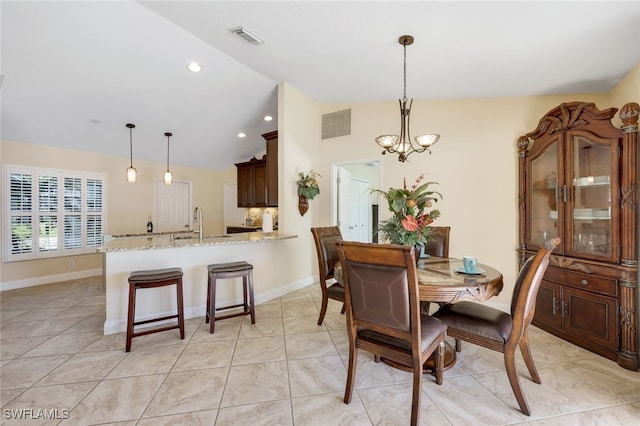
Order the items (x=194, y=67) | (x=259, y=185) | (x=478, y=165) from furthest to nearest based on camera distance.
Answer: (x=259, y=185), (x=478, y=165), (x=194, y=67)

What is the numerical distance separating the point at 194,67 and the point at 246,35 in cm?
109

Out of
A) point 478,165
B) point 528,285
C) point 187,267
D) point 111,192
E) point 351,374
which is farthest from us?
point 111,192

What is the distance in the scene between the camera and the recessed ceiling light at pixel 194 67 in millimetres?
3389

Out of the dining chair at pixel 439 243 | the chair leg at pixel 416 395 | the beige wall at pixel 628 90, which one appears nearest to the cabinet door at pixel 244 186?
the dining chair at pixel 439 243

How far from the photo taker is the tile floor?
169cm

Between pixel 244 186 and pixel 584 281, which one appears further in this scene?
pixel 244 186

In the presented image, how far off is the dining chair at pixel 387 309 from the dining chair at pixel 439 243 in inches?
49.3

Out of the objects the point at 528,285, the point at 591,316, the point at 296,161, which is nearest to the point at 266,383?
the point at 528,285

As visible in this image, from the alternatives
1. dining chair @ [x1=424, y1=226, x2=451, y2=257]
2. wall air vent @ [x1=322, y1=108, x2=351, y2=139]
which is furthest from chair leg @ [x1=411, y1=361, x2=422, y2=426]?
wall air vent @ [x1=322, y1=108, x2=351, y2=139]

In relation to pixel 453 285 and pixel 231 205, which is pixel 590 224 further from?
pixel 231 205

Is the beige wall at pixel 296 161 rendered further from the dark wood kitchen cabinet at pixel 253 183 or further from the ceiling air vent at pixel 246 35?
A: the dark wood kitchen cabinet at pixel 253 183

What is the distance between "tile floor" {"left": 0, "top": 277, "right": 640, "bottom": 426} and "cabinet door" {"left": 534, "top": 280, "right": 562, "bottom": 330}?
0.47 ft

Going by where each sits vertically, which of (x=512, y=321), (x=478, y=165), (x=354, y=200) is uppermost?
(x=478, y=165)

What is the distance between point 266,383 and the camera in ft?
6.57
